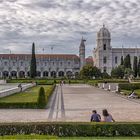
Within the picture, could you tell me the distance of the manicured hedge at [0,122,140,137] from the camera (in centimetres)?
946

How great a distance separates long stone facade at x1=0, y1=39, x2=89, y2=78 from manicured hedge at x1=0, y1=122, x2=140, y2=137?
10149cm

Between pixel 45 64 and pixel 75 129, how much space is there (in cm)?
10526

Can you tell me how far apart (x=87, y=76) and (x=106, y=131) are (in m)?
68.6

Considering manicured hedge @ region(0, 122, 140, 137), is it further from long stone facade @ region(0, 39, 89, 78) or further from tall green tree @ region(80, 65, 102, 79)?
long stone facade @ region(0, 39, 89, 78)

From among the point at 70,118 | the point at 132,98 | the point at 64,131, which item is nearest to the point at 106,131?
the point at 64,131

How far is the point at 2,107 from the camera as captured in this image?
17234mm

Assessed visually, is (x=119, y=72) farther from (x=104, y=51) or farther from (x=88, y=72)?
(x=104, y=51)

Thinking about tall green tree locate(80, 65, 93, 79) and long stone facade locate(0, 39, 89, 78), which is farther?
long stone facade locate(0, 39, 89, 78)

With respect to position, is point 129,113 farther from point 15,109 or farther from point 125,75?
point 125,75

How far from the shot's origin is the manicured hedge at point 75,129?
31.0ft

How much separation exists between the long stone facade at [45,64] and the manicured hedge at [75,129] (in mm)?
101493

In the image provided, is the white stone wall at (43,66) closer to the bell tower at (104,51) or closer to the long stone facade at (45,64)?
the long stone facade at (45,64)

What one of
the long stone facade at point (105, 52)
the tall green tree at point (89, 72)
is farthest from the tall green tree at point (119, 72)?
the long stone facade at point (105, 52)

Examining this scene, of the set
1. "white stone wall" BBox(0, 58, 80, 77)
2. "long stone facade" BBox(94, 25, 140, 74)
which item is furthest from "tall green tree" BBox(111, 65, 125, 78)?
"white stone wall" BBox(0, 58, 80, 77)
